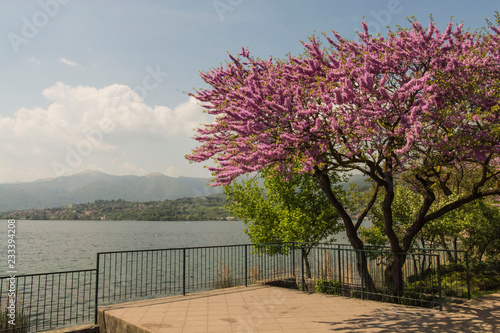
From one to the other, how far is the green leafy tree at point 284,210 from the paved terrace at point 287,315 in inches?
278

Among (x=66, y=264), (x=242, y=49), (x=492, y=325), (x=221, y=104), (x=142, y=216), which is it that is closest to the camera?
(x=492, y=325)

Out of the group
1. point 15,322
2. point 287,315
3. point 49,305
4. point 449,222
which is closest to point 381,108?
point 287,315

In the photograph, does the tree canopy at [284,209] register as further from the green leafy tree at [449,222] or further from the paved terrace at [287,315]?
the paved terrace at [287,315]

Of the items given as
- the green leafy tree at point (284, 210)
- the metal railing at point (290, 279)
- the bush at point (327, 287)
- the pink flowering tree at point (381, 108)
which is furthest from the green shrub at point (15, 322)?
the green leafy tree at point (284, 210)

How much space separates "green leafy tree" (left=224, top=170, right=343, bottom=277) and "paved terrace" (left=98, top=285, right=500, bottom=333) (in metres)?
7.07

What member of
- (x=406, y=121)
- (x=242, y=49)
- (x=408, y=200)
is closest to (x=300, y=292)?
(x=406, y=121)

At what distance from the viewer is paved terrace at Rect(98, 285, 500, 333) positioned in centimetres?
781

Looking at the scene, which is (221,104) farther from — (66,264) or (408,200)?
(66,264)

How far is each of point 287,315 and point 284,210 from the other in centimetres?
1003

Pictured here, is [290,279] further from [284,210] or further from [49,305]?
[49,305]

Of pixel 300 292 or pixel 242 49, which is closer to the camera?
pixel 300 292

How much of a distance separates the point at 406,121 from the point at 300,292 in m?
6.31

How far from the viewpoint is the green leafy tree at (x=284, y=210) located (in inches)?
712

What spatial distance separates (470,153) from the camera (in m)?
10.4
